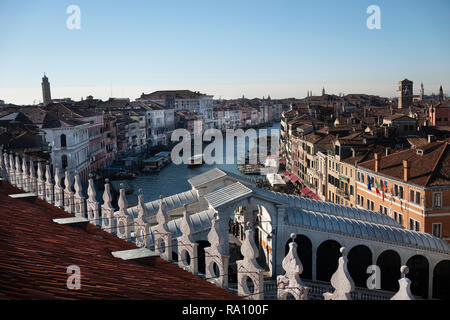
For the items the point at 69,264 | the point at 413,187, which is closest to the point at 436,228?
the point at 413,187

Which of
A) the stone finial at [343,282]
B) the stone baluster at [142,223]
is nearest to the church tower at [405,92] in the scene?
the stone baluster at [142,223]

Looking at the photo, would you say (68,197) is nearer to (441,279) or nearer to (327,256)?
(327,256)

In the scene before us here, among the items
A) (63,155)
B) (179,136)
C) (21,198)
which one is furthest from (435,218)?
(179,136)

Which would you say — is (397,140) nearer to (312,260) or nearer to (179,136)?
(312,260)

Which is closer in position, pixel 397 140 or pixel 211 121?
pixel 397 140

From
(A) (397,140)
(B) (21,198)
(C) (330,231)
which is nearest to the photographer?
(B) (21,198)

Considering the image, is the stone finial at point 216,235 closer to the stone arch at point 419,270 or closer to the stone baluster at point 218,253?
the stone baluster at point 218,253

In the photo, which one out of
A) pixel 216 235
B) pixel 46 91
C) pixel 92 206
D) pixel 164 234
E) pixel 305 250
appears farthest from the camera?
pixel 46 91
